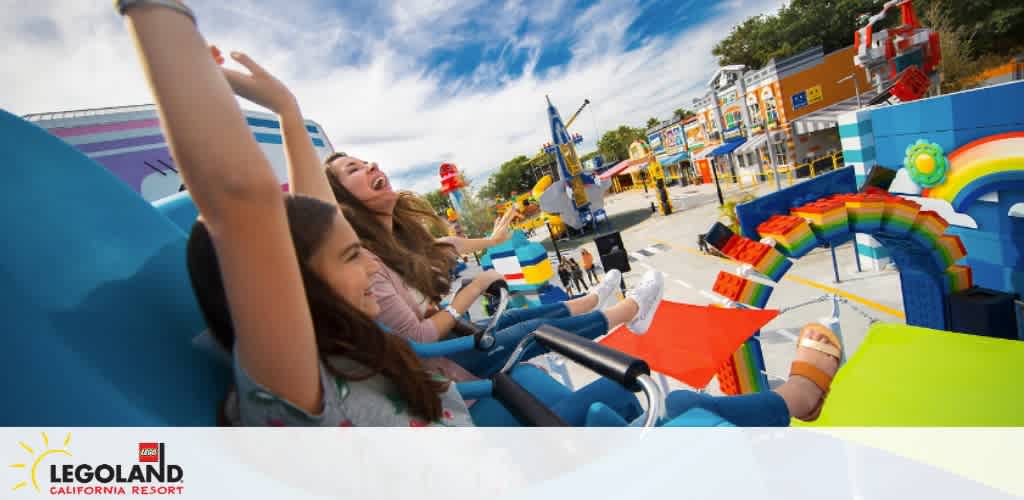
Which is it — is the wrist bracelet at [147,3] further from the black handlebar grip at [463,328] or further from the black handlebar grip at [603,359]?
the black handlebar grip at [463,328]

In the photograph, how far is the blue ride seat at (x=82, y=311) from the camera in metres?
0.62

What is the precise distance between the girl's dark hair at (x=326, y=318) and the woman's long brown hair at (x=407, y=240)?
0.80 m

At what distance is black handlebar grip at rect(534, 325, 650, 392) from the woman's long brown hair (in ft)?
2.72

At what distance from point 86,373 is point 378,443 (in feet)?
1.57

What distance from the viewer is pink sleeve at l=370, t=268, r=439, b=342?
1506mm

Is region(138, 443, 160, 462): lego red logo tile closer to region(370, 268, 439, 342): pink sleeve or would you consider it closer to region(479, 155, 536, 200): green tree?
region(370, 268, 439, 342): pink sleeve

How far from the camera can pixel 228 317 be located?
2.19ft

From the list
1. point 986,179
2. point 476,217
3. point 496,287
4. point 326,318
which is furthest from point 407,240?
point 476,217

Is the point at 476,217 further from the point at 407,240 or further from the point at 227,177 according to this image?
the point at 227,177

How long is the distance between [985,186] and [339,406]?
6.50m

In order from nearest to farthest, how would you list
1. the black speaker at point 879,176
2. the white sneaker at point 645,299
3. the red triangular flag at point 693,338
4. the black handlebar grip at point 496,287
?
1. the black handlebar grip at point 496,287
2. the white sneaker at point 645,299
3. the red triangular flag at point 693,338
4. the black speaker at point 879,176

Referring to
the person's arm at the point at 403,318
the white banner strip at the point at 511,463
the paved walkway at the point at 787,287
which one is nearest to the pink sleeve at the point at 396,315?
the person's arm at the point at 403,318

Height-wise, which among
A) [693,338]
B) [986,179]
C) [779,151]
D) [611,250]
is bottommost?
[693,338]

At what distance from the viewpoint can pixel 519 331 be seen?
5.66 ft
